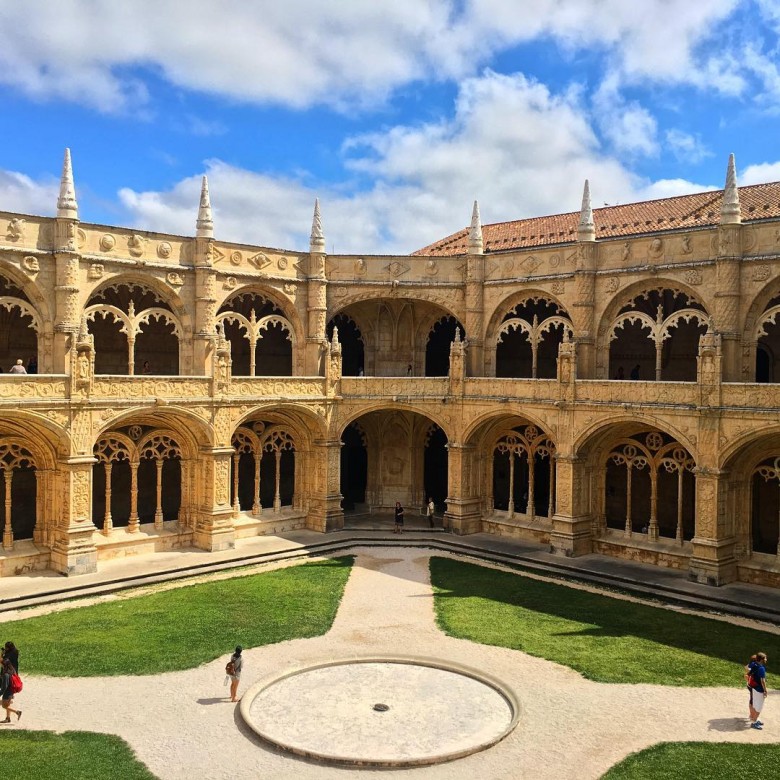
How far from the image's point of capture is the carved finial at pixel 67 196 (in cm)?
2608

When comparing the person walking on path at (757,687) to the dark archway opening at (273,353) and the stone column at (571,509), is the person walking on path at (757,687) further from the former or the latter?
the dark archway opening at (273,353)

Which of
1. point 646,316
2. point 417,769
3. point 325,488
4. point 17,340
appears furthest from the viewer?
point 325,488

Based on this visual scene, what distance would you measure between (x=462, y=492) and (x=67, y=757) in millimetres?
20078

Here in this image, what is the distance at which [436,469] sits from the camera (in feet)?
119

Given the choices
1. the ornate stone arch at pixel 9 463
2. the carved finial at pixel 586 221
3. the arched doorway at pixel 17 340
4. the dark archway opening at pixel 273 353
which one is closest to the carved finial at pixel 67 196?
the arched doorway at pixel 17 340

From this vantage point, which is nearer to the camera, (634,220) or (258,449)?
(258,449)

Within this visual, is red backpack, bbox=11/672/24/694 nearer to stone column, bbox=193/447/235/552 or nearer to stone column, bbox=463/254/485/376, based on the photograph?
stone column, bbox=193/447/235/552

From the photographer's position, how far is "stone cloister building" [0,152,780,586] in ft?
81.8

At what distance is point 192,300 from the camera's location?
2966 cm

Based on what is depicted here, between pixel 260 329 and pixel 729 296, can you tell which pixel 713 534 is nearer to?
pixel 729 296

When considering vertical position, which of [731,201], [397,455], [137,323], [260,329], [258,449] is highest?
[731,201]

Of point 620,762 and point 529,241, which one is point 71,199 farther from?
point 620,762

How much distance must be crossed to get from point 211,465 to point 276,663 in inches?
458

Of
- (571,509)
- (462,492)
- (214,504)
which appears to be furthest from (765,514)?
(214,504)
